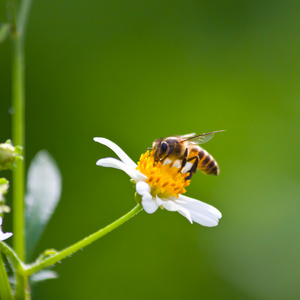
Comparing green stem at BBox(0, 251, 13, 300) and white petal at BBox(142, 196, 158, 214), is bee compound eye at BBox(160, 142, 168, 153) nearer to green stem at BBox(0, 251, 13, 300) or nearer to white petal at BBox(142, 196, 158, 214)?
white petal at BBox(142, 196, 158, 214)

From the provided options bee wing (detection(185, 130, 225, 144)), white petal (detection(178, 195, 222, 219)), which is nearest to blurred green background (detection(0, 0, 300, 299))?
bee wing (detection(185, 130, 225, 144))

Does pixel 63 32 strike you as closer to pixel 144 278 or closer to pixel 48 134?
pixel 48 134

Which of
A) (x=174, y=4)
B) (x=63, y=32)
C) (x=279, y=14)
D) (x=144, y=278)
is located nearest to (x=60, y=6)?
(x=63, y=32)

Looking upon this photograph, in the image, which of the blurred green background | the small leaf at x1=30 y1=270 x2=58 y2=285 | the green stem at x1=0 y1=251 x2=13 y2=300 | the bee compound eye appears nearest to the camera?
the green stem at x1=0 y1=251 x2=13 y2=300

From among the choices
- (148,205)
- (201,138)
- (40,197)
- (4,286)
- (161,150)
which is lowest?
(4,286)

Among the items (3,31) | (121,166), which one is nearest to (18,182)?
(121,166)

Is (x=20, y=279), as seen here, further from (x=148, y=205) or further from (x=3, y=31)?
(x=3, y=31)
